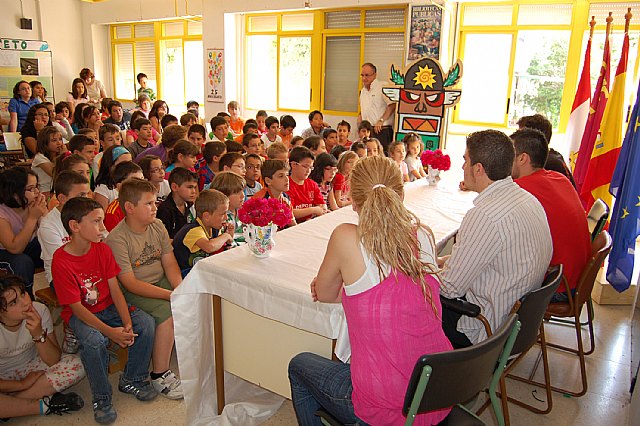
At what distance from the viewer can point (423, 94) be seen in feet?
20.8

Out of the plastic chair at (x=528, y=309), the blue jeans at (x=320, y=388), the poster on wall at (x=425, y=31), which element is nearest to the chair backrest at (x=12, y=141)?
the poster on wall at (x=425, y=31)

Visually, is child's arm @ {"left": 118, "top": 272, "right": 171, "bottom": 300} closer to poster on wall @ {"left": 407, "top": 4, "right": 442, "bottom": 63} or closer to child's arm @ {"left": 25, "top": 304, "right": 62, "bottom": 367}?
child's arm @ {"left": 25, "top": 304, "right": 62, "bottom": 367}

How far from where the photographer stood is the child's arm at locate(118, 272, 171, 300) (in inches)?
104

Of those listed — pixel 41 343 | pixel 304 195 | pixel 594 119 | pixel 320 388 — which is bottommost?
pixel 41 343

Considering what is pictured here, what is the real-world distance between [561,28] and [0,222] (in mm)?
7265

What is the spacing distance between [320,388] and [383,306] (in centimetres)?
46

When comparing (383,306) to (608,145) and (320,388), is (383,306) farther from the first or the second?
(608,145)

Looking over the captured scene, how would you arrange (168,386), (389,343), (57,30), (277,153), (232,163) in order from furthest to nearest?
(57,30) < (277,153) < (232,163) < (168,386) < (389,343)

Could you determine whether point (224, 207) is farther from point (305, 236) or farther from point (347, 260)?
point (347, 260)

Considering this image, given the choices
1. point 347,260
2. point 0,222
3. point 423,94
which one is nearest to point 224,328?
point 347,260

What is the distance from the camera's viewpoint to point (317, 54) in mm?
9117

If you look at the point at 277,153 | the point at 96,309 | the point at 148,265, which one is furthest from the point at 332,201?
the point at 96,309

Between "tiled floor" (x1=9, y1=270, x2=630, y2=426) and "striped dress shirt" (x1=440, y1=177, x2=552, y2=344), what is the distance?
2.62 ft

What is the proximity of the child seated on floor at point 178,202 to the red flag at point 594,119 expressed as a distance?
157 inches
